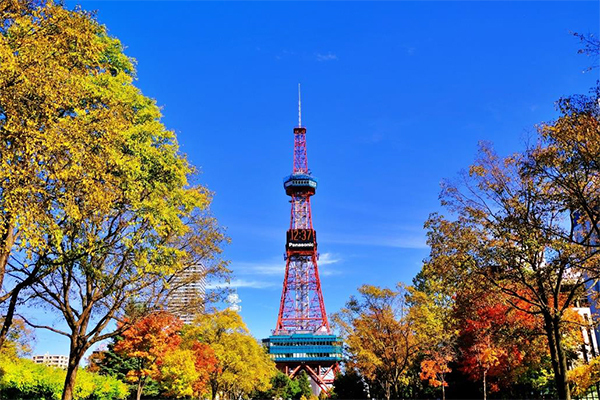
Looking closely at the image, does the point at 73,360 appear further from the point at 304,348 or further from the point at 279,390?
the point at 304,348

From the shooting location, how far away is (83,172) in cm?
872

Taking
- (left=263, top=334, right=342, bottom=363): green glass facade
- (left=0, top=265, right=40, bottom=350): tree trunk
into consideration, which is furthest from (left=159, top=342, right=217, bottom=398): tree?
(left=263, top=334, right=342, bottom=363): green glass facade

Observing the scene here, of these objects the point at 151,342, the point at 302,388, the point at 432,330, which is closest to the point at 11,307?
the point at 151,342

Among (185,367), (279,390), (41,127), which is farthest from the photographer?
(279,390)

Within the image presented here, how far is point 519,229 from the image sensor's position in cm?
1230

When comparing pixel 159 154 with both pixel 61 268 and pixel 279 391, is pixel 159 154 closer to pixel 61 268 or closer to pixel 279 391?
pixel 61 268

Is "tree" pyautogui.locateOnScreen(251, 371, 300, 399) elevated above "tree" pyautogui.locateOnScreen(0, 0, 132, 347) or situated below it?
below

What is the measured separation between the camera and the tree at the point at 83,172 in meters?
7.69

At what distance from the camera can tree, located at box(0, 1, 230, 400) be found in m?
7.69

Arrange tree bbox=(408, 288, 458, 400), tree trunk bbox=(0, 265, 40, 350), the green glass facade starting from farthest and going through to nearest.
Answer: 1. the green glass facade
2. tree bbox=(408, 288, 458, 400)
3. tree trunk bbox=(0, 265, 40, 350)

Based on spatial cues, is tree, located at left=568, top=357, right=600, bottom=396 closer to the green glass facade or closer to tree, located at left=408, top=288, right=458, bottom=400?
tree, located at left=408, top=288, right=458, bottom=400

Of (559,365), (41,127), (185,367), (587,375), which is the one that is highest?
(41,127)

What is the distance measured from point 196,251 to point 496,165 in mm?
10364

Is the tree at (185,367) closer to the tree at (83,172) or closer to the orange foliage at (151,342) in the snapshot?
the orange foliage at (151,342)
